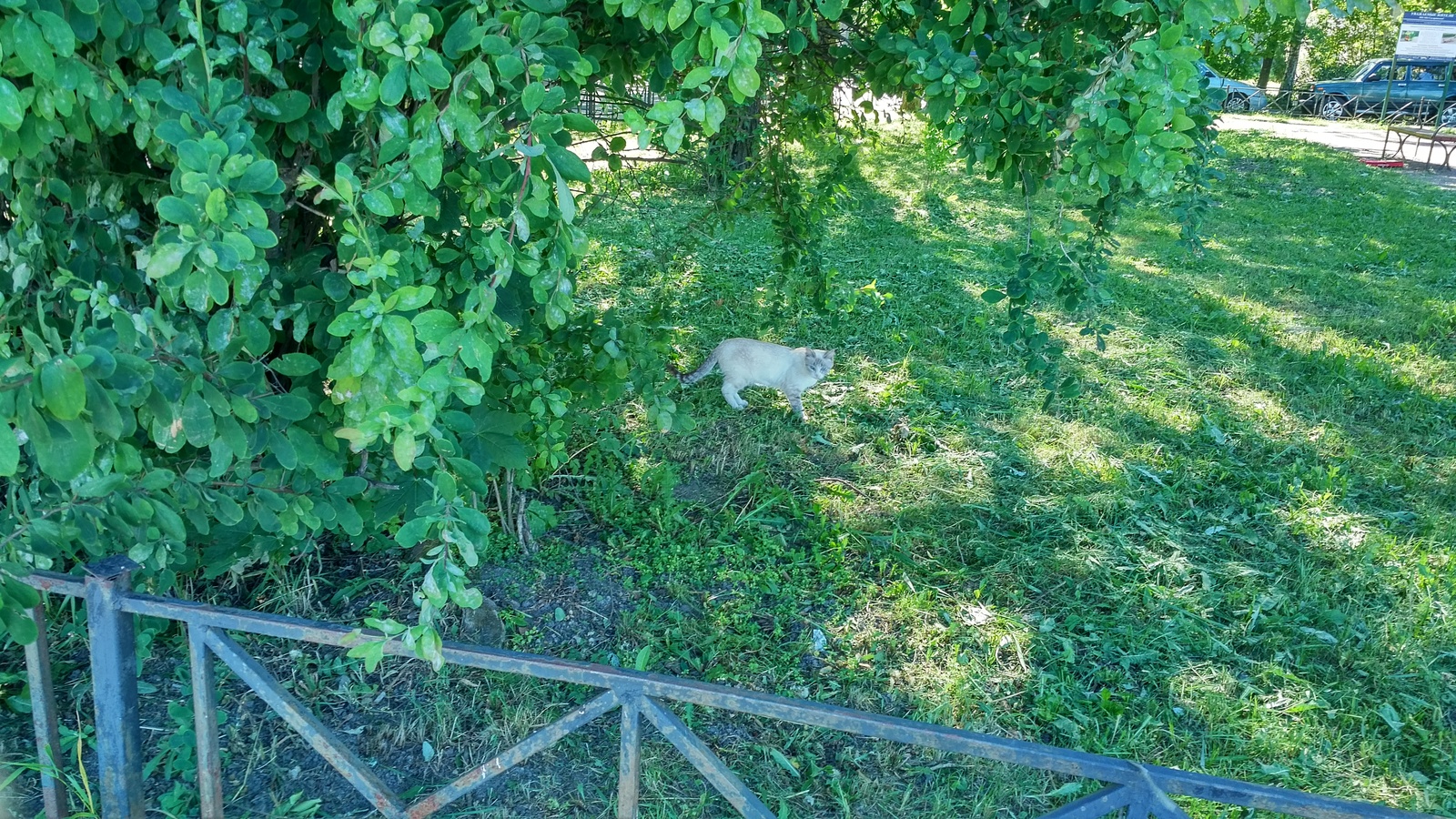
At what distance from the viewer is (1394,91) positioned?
22641 millimetres

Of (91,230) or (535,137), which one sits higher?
(535,137)

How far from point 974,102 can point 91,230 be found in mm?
2001

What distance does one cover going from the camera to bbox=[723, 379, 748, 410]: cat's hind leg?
546cm

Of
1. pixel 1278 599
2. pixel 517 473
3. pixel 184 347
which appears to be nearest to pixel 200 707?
pixel 184 347

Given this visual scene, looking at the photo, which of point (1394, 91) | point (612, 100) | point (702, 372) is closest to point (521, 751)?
point (612, 100)

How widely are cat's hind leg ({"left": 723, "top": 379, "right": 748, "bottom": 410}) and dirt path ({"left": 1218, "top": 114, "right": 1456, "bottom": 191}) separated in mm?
11194

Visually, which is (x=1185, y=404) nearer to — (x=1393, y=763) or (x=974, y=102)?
(x=1393, y=763)

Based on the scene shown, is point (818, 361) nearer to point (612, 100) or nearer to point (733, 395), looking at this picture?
point (733, 395)

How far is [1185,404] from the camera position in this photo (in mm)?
5672

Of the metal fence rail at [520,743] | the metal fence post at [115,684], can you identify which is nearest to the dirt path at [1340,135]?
the metal fence rail at [520,743]

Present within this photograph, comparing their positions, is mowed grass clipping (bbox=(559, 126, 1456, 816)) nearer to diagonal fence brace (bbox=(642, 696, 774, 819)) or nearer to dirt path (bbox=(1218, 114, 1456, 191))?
diagonal fence brace (bbox=(642, 696, 774, 819))

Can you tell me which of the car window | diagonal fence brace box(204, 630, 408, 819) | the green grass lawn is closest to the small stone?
the green grass lawn

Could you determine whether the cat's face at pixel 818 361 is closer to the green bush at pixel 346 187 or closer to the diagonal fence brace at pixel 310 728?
the green bush at pixel 346 187

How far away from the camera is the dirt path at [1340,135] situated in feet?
45.4
